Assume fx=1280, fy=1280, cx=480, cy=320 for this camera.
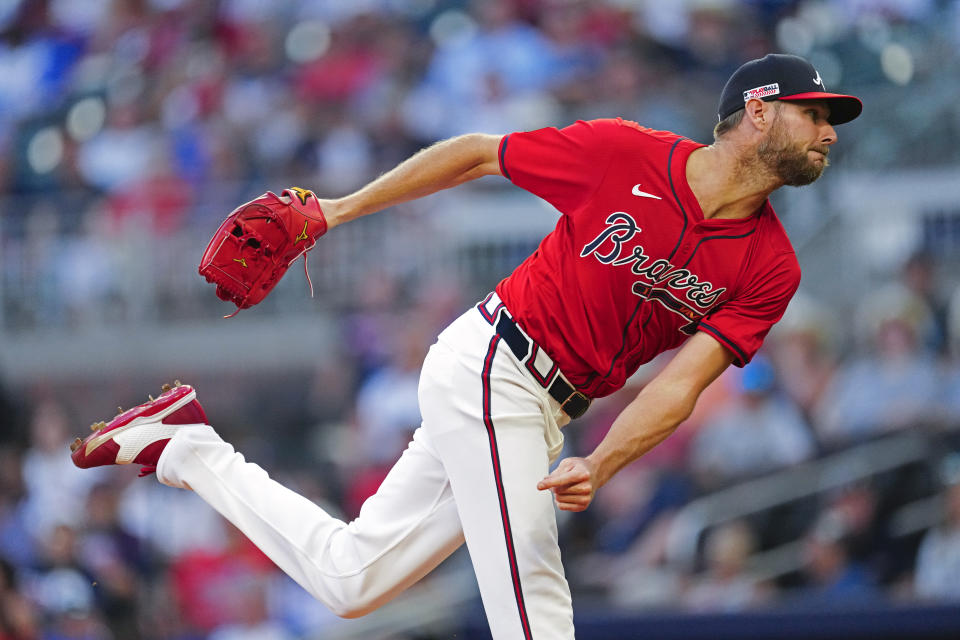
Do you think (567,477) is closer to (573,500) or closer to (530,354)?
(573,500)

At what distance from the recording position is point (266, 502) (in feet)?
13.3

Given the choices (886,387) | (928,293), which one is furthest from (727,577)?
(928,293)

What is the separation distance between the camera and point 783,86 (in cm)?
370

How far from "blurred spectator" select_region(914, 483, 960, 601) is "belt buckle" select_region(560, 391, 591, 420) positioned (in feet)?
9.12

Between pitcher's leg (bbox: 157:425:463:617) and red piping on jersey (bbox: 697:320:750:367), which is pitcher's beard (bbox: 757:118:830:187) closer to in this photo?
red piping on jersey (bbox: 697:320:750:367)

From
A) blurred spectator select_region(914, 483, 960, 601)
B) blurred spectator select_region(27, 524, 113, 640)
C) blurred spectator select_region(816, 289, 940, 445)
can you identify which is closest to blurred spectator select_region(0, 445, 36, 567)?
blurred spectator select_region(27, 524, 113, 640)

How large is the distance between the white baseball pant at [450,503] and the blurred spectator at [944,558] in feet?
9.31

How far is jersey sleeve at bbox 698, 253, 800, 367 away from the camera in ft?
12.3

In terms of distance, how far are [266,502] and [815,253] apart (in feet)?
17.8

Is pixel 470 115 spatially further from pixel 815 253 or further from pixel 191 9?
pixel 191 9

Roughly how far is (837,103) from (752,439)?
11.6ft

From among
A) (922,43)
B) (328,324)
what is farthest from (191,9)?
(922,43)

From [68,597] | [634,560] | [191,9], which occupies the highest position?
[191,9]

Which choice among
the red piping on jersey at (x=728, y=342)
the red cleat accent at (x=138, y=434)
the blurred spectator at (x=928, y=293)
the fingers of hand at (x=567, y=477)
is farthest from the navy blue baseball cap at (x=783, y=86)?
the blurred spectator at (x=928, y=293)
